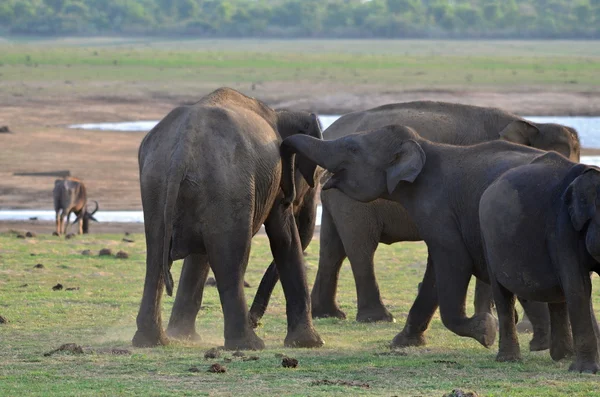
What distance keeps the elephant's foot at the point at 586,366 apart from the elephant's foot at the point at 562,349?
634mm

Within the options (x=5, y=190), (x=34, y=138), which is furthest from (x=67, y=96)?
(x=5, y=190)

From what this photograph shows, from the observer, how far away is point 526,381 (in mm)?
8398

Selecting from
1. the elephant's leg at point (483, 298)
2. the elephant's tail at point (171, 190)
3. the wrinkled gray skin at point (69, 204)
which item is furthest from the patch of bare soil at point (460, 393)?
the wrinkled gray skin at point (69, 204)

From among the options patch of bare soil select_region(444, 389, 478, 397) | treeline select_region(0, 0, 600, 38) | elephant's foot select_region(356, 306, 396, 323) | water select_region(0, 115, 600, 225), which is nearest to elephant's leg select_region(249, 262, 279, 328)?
elephant's foot select_region(356, 306, 396, 323)

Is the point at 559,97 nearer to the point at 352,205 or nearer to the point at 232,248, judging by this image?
the point at 352,205

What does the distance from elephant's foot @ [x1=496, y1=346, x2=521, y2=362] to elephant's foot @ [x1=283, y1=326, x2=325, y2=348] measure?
1.78m

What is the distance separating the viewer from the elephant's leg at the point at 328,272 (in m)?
12.9

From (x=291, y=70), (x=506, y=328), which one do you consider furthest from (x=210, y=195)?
(x=291, y=70)

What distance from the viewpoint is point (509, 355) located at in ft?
31.0

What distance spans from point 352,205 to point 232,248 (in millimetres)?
3067

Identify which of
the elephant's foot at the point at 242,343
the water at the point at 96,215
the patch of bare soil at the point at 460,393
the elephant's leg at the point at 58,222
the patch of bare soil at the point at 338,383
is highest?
the patch of bare soil at the point at 460,393

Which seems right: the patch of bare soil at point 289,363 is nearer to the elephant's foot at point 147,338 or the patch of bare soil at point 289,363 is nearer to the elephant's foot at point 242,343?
the elephant's foot at point 242,343

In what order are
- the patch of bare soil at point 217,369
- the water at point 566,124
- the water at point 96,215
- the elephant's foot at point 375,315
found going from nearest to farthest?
the patch of bare soil at point 217,369, the elephant's foot at point 375,315, the water at point 96,215, the water at point 566,124

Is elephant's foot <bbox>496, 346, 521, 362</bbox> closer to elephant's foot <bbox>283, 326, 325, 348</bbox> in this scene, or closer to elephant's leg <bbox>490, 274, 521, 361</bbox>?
elephant's leg <bbox>490, 274, 521, 361</bbox>
